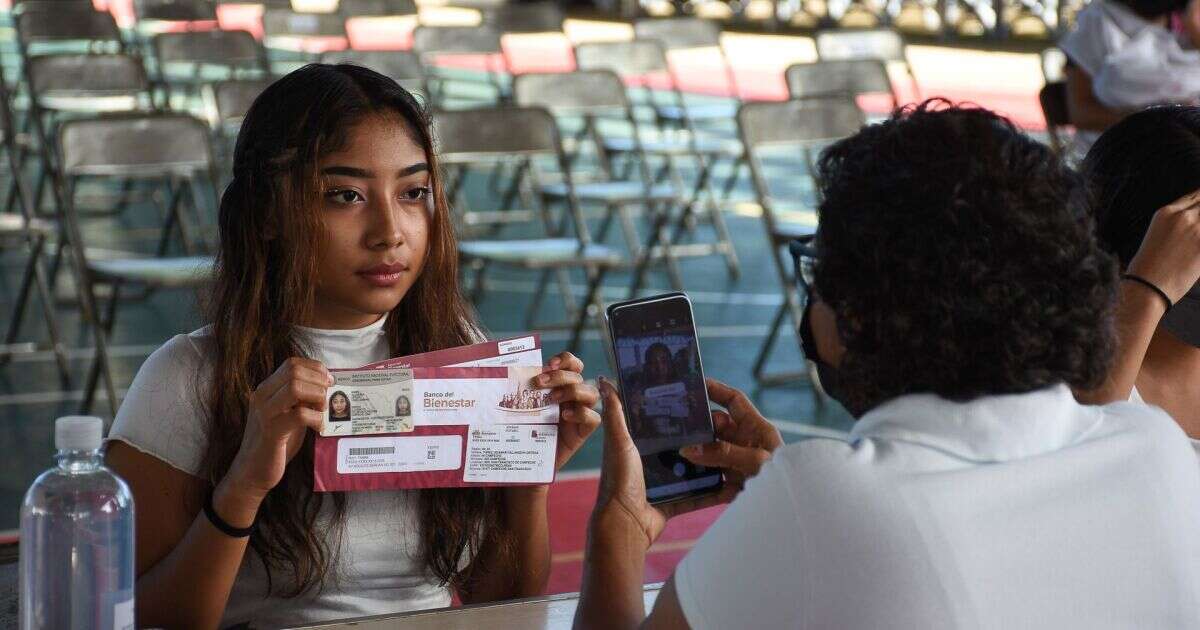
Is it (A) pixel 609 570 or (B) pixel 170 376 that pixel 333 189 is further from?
(A) pixel 609 570

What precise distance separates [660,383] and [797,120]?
4521mm

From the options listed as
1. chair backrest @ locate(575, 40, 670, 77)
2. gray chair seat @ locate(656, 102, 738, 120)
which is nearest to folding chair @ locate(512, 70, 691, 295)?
chair backrest @ locate(575, 40, 670, 77)

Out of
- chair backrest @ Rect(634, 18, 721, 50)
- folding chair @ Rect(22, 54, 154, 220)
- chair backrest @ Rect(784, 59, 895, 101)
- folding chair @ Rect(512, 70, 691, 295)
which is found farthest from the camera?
chair backrest @ Rect(634, 18, 721, 50)

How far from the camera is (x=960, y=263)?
1.12m

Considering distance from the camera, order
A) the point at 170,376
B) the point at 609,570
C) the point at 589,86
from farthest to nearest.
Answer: the point at 589,86, the point at 170,376, the point at 609,570

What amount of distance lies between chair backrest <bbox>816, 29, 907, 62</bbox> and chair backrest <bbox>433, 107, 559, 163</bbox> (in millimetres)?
3136

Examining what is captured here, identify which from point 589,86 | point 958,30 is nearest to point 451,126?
point 589,86

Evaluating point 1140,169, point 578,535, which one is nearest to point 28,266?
point 578,535

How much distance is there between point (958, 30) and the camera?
45.6 ft

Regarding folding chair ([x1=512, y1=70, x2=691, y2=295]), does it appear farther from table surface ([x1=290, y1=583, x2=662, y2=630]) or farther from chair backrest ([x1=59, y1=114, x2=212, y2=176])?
table surface ([x1=290, y1=583, x2=662, y2=630])

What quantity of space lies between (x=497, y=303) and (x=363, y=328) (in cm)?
481

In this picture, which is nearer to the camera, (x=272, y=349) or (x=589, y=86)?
(x=272, y=349)

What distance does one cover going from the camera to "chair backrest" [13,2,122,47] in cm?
755

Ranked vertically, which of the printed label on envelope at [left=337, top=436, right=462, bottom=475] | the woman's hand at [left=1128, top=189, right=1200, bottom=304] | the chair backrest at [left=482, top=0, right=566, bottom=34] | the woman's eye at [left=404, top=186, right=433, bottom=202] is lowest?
the chair backrest at [left=482, top=0, right=566, bottom=34]
